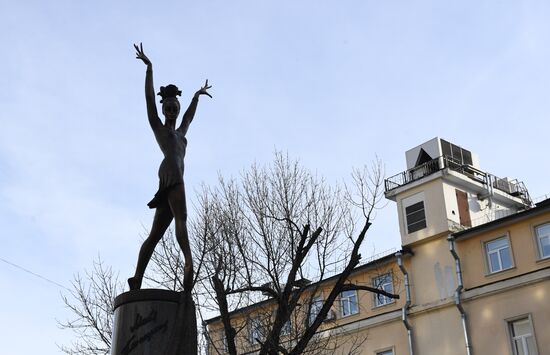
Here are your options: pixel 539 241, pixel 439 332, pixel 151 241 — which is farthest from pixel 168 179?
pixel 439 332

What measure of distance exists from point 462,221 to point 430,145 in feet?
14.3

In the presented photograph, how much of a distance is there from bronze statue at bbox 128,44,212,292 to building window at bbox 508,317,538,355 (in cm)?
1921

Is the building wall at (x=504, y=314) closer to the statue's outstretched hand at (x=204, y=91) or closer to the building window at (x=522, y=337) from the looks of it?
the building window at (x=522, y=337)

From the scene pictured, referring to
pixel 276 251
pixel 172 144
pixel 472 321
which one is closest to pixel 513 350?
pixel 472 321

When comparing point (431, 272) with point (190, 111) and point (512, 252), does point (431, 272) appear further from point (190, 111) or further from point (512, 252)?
point (190, 111)

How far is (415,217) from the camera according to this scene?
3056 cm

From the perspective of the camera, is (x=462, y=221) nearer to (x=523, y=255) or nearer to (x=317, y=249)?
(x=523, y=255)

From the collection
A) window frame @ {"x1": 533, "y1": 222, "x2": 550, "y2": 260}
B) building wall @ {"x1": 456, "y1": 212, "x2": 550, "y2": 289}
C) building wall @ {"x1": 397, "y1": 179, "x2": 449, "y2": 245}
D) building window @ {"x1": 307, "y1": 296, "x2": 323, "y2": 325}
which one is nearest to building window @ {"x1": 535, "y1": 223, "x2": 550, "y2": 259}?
window frame @ {"x1": 533, "y1": 222, "x2": 550, "y2": 260}

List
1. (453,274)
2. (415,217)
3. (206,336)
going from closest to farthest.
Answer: (206,336)
(453,274)
(415,217)

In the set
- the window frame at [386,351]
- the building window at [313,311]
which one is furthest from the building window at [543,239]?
the building window at [313,311]

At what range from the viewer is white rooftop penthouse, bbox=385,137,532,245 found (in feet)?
97.7

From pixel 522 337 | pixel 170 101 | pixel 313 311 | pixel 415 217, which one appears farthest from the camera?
pixel 415 217
